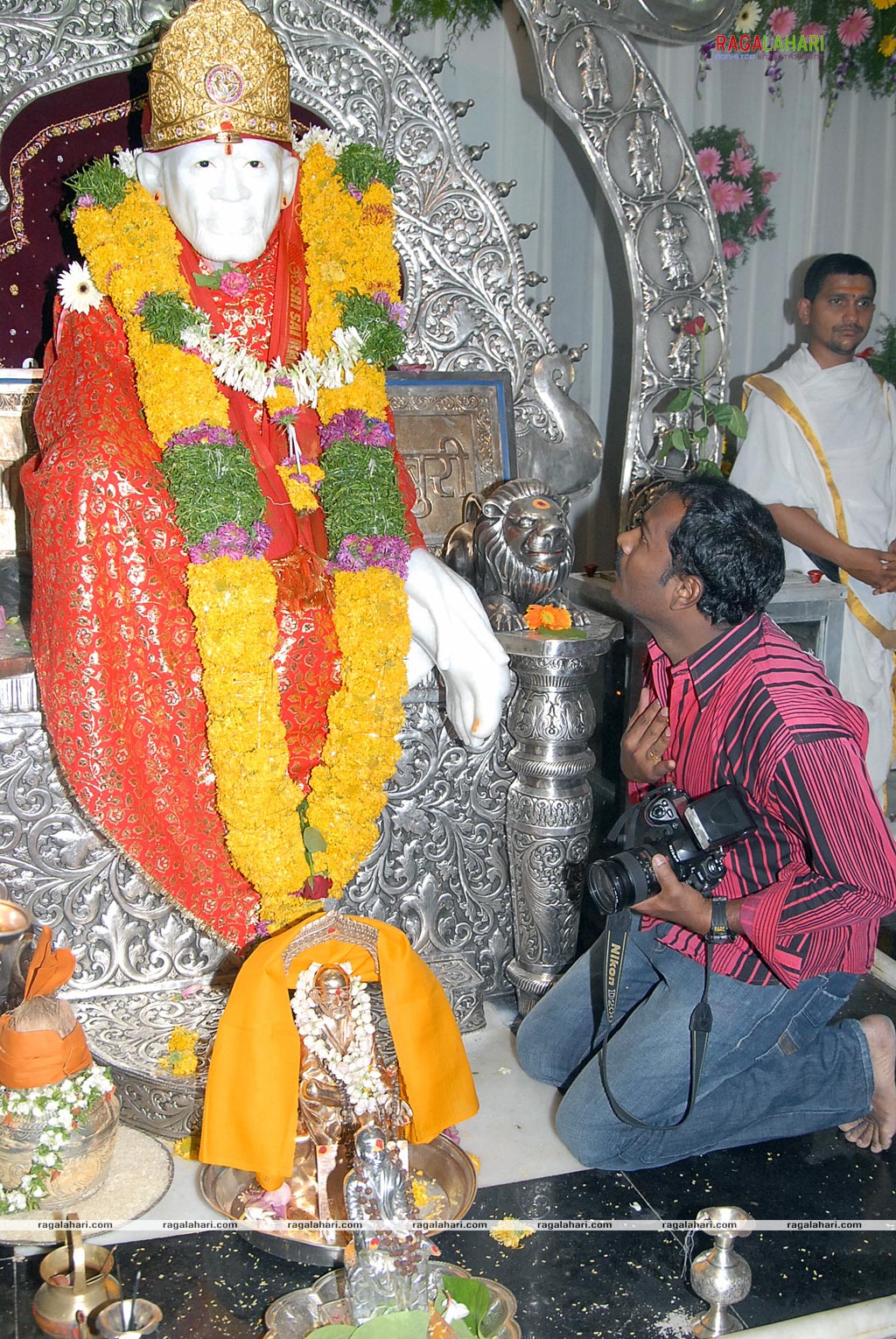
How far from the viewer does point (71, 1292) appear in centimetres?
222

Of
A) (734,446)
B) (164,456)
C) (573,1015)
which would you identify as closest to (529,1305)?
(573,1015)

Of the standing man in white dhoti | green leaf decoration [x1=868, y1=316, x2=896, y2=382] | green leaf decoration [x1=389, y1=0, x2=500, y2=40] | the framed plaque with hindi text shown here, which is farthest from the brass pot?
green leaf decoration [x1=868, y1=316, x2=896, y2=382]

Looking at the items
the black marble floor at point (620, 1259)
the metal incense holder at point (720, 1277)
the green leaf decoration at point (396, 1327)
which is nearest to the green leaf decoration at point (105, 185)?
the black marble floor at point (620, 1259)

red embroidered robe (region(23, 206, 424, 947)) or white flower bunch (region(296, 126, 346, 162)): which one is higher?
white flower bunch (region(296, 126, 346, 162))

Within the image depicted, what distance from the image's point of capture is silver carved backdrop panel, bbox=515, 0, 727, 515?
12.7ft

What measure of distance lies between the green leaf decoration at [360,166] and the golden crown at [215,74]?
1.01 ft

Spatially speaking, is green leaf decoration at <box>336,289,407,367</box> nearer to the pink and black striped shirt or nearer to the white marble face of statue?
the white marble face of statue

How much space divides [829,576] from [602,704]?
3.11 feet

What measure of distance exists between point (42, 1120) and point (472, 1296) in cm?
87

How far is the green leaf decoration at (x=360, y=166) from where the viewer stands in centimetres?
303

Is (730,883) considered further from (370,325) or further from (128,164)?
(128,164)

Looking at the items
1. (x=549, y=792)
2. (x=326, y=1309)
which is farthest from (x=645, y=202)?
(x=326, y=1309)

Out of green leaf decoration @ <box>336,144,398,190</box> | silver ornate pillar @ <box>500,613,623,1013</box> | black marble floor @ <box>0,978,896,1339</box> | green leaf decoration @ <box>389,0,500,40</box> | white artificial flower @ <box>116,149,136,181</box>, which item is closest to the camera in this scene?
black marble floor @ <box>0,978,896,1339</box>

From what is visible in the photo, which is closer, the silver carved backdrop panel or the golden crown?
the golden crown
